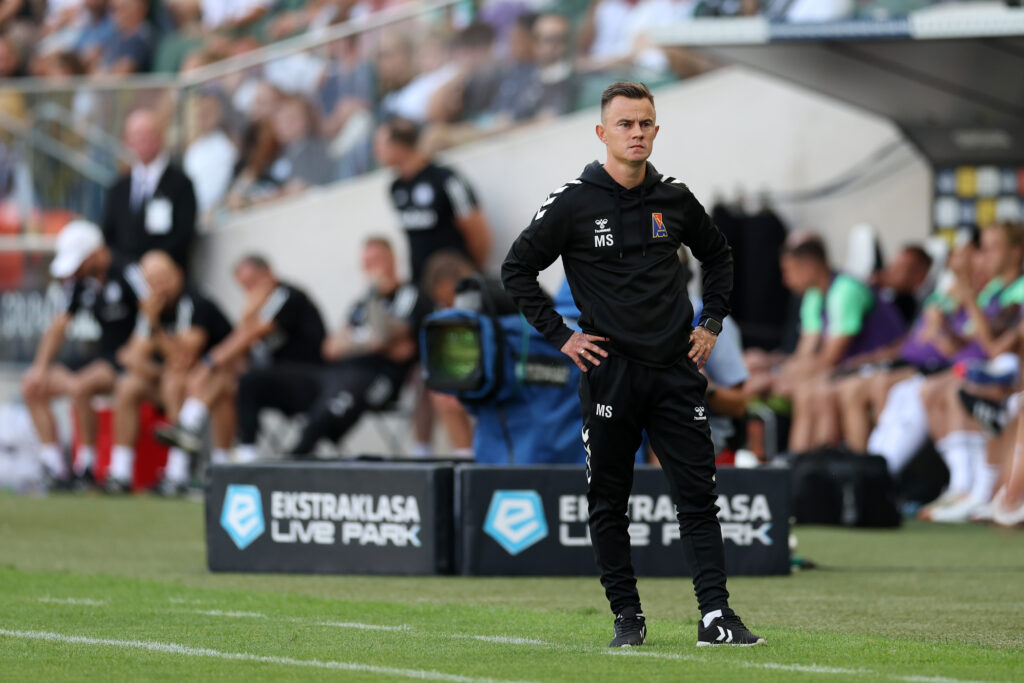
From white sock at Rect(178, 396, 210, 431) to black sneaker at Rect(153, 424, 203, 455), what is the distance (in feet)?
0.20

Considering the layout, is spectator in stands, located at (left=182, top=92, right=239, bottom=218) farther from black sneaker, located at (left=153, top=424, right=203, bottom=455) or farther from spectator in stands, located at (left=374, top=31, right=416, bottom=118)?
black sneaker, located at (left=153, top=424, right=203, bottom=455)

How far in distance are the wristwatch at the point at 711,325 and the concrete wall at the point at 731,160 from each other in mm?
8146

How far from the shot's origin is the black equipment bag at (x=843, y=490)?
40.6 ft

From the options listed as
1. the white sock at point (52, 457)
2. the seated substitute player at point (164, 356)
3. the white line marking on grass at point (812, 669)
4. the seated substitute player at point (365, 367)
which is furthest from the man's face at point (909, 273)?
the white line marking on grass at point (812, 669)

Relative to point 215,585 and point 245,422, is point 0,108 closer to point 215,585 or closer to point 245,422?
point 245,422

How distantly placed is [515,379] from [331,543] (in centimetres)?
128

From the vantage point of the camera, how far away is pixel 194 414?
54.3 ft

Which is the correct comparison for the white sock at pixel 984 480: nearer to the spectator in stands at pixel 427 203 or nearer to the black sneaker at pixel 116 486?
the spectator in stands at pixel 427 203

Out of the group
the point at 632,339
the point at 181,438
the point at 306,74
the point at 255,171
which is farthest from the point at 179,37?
the point at 632,339

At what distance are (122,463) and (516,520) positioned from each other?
8.44 meters

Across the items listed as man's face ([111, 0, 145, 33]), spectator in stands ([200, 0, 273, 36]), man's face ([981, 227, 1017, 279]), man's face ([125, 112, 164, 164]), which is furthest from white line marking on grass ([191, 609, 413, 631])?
man's face ([111, 0, 145, 33])

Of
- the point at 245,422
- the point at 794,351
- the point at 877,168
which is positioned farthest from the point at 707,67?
the point at 245,422

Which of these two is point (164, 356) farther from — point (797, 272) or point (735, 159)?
point (797, 272)

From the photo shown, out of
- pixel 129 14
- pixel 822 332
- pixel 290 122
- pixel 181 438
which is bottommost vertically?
pixel 181 438
